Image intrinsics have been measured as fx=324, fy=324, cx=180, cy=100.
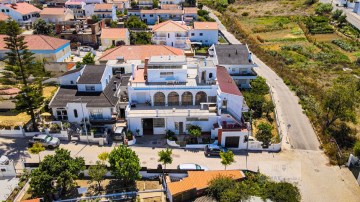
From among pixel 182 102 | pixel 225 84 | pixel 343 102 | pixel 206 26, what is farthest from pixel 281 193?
pixel 206 26

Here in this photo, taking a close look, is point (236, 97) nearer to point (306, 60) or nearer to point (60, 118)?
point (60, 118)

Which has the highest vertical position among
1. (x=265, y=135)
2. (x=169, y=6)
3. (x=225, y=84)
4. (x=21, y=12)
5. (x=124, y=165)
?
(x=169, y=6)

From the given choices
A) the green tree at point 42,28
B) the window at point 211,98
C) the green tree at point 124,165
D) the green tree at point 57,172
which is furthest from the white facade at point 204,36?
the green tree at point 57,172

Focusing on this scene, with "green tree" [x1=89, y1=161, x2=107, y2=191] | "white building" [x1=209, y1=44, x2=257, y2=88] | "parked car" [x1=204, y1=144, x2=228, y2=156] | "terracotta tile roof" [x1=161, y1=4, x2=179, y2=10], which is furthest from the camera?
"terracotta tile roof" [x1=161, y1=4, x2=179, y2=10]

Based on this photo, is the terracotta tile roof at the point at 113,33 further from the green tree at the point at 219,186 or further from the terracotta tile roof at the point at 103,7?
the green tree at the point at 219,186

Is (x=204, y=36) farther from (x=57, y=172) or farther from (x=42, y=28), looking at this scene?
(x=57, y=172)

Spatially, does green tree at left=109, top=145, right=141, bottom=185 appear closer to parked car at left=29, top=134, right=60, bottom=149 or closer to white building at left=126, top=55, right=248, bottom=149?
white building at left=126, top=55, right=248, bottom=149

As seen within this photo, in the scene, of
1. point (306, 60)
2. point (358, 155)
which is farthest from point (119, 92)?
point (306, 60)

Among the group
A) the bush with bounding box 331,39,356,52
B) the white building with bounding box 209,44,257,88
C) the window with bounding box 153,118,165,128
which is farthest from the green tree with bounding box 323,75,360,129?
the bush with bounding box 331,39,356,52
